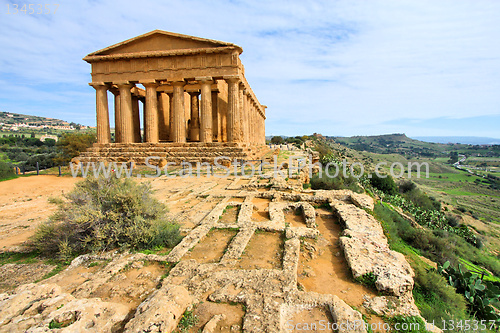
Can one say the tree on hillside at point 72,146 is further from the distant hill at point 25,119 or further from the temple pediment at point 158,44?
the distant hill at point 25,119

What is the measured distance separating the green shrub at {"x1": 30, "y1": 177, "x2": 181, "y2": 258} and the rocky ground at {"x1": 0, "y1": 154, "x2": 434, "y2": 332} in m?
0.33

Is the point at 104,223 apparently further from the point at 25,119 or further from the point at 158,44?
the point at 25,119

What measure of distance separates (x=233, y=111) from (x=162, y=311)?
16.2 metres

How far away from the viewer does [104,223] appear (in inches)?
175

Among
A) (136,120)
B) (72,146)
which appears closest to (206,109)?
(136,120)

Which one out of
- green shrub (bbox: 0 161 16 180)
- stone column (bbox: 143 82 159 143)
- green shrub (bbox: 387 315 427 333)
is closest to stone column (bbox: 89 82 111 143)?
stone column (bbox: 143 82 159 143)

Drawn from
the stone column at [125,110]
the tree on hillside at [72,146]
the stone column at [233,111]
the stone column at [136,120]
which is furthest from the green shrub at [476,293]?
the tree on hillside at [72,146]

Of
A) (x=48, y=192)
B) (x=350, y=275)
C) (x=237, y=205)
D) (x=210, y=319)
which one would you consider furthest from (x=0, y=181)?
(x=350, y=275)

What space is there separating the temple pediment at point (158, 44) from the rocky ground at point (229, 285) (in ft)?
49.1

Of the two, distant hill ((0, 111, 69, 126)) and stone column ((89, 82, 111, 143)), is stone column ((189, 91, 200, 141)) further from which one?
distant hill ((0, 111, 69, 126))

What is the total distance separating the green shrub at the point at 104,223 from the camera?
4227mm

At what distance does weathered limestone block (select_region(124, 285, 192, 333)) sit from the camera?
232cm

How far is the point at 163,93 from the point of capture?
2414 cm

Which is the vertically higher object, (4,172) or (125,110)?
(125,110)
